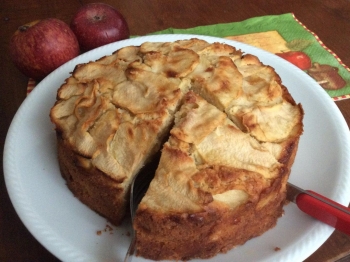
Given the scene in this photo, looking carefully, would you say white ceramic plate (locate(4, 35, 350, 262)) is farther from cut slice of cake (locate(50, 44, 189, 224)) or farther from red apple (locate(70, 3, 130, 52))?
red apple (locate(70, 3, 130, 52))

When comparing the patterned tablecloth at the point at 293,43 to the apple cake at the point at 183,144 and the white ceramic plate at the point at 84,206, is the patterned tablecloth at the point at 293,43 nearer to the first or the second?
the white ceramic plate at the point at 84,206

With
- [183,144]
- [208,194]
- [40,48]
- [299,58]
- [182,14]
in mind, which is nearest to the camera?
[208,194]

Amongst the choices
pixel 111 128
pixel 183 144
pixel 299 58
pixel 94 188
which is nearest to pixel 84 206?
pixel 94 188

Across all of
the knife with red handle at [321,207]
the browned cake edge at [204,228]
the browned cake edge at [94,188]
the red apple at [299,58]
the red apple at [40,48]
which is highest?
the knife with red handle at [321,207]

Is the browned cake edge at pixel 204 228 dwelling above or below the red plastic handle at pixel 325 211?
below

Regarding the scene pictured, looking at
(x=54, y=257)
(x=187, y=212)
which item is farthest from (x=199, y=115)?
(x=54, y=257)

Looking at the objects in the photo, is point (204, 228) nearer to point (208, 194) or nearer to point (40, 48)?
point (208, 194)

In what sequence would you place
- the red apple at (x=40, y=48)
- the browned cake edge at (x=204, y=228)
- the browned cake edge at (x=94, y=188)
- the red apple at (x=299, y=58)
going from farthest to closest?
the red apple at (x=299, y=58), the red apple at (x=40, y=48), the browned cake edge at (x=94, y=188), the browned cake edge at (x=204, y=228)

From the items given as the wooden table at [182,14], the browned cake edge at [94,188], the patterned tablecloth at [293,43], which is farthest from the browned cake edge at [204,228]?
the wooden table at [182,14]
